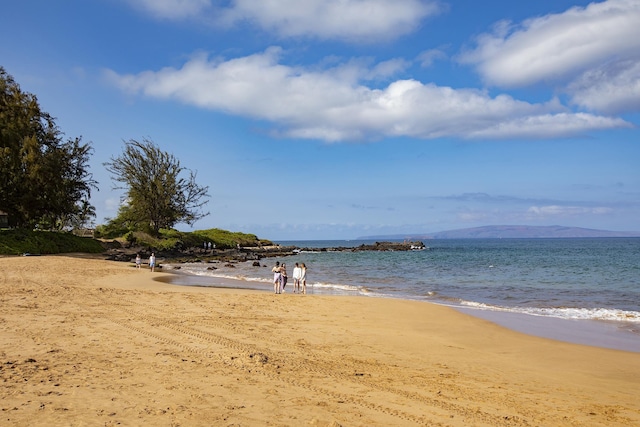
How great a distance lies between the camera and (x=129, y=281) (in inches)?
1013

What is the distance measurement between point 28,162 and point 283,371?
44358 millimetres

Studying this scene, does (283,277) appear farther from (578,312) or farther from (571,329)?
(578,312)

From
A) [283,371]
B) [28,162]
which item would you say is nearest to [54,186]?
[28,162]

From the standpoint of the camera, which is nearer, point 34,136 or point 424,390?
point 424,390

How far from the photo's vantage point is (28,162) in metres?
43.3

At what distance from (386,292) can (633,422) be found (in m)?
19.7

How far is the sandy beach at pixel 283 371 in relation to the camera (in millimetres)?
6211

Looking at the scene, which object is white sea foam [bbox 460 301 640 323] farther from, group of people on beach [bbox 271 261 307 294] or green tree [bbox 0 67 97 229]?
green tree [bbox 0 67 97 229]

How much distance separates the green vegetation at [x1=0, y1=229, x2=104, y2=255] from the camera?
39250 millimetres

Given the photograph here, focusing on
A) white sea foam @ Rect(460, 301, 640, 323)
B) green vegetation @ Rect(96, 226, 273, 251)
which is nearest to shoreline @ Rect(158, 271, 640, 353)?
white sea foam @ Rect(460, 301, 640, 323)

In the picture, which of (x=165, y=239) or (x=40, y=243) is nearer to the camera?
(x=40, y=243)

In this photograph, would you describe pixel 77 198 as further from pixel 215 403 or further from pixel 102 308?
pixel 215 403

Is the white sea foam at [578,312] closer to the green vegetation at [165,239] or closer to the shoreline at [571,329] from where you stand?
the shoreline at [571,329]

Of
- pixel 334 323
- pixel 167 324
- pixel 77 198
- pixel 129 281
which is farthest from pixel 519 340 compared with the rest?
pixel 77 198
